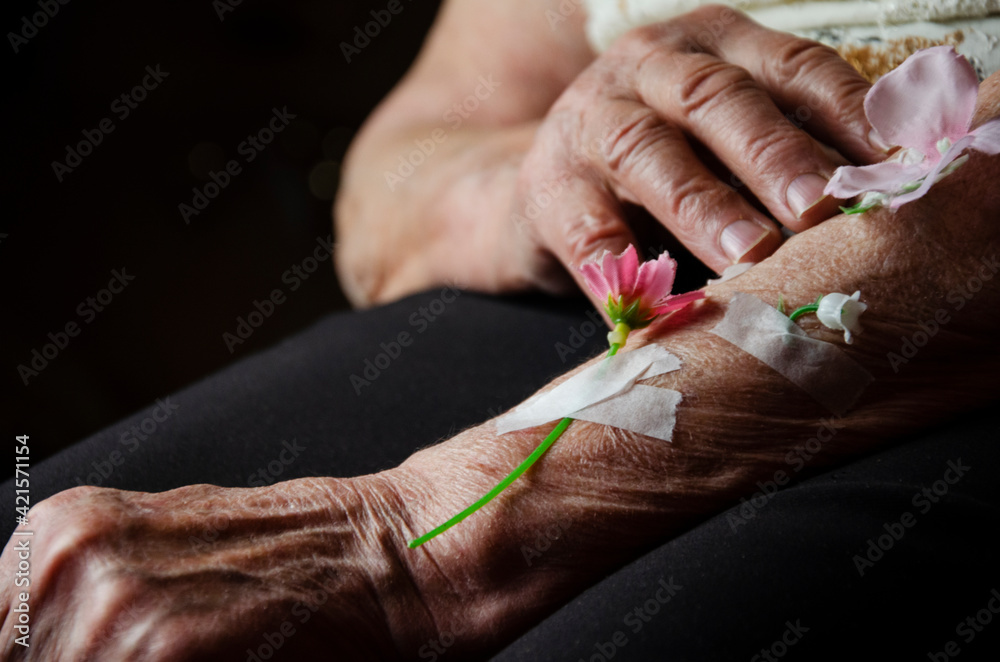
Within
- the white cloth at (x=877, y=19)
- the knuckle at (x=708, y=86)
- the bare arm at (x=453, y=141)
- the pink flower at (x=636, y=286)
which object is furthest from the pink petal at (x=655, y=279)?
the bare arm at (x=453, y=141)

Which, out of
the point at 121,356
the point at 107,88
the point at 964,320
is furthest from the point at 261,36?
the point at 964,320

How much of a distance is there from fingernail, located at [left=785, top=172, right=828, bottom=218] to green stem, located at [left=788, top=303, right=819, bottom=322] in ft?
0.33

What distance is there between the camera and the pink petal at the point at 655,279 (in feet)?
2.11

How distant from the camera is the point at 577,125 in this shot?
0.92 meters

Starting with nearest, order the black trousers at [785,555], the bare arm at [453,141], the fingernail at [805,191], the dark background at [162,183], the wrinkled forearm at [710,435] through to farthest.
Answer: the black trousers at [785,555] < the wrinkled forearm at [710,435] < the fingernail at [805,191] < the bare arm at [453,141] < the dark background at [162,183]

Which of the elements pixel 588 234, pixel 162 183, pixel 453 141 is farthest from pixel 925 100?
pixel 162 183

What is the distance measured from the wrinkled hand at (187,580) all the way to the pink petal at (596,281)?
10.5 inches

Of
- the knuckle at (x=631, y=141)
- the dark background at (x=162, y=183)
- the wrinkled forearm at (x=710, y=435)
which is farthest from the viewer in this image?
the dark background at (x=162, y=183)

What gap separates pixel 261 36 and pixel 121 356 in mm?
1059

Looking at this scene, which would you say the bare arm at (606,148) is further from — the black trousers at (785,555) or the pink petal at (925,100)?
the black trousers at (785,555)

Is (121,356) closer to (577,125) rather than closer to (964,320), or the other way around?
(577,125)

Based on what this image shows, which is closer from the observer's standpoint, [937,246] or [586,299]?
[937,246]

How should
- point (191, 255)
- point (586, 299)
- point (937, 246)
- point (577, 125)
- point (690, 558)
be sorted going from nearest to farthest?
1. point (690, 558)
2. point (937, 246)
3. point (577, 125)
4. point (586, 299)
5. point (191, 255)

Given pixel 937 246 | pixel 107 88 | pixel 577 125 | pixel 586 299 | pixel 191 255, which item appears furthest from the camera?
pixel 191 255
